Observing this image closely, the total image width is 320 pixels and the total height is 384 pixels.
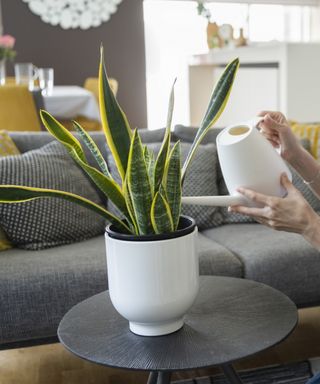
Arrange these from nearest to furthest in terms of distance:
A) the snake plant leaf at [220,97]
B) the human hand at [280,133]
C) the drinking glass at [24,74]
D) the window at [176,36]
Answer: the snake plant leaf at [220,97] → the human hand at [280,133] → the drinking glass at [24,74] → the window at [176,36]

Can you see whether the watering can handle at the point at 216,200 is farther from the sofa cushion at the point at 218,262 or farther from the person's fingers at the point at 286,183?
the sofa cushion at the point at 218,262

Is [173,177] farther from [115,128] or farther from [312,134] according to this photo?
[312,134]

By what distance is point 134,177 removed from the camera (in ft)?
3.22

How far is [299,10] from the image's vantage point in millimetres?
7473

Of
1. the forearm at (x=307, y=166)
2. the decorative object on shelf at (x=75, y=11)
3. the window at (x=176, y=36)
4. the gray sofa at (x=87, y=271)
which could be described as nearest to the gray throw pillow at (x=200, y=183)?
the gray sofa at (x=87, y=271)

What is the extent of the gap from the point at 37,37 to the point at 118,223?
5.40 m

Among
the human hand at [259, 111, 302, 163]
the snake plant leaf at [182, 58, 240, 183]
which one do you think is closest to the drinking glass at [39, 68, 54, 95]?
the human hand at [259, 111, 302, 163]

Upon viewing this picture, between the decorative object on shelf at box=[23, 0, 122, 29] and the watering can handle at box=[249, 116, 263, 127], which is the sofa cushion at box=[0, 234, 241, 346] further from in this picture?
the decorative object on shelf at box=[23, 0, 122, 29]

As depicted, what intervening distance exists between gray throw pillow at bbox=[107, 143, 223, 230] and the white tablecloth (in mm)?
2137

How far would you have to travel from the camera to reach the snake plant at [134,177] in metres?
0.99

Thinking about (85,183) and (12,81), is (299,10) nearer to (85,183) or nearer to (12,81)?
(12,81)

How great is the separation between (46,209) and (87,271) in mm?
330

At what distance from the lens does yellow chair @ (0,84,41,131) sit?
3352 millimetres

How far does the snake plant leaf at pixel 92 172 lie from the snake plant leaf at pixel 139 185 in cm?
5
